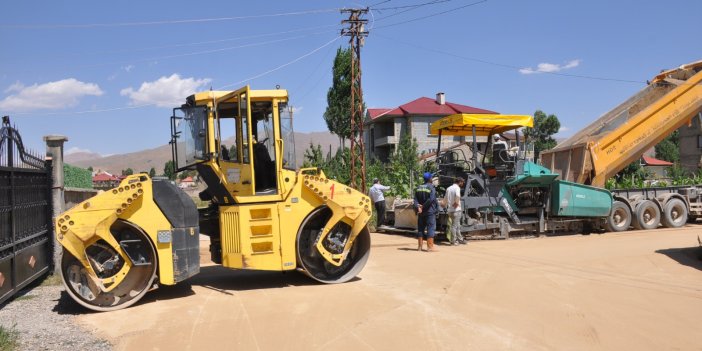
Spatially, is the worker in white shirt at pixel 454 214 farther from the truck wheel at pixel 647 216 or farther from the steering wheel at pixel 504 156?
the truck wheel at pixel 647 216

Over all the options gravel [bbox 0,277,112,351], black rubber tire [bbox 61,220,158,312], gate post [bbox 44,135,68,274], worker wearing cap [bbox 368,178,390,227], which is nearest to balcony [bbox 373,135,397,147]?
worker wearing cap [bbox 368,178,390,227]

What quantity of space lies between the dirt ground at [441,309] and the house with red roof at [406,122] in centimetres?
4015

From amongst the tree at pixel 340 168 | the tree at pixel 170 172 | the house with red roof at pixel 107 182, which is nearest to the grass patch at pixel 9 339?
the house with red roof at pixel 107 182

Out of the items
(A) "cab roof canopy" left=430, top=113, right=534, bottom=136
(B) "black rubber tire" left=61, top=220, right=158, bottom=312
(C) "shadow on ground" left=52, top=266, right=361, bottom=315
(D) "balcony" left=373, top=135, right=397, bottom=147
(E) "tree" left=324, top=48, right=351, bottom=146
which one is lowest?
(C) "shadow on ground" left=52, top=266, right=361, bottom=315

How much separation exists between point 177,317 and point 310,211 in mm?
2666

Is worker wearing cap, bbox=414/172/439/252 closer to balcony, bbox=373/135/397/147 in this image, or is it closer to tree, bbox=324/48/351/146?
tree, bbox=324/48/351/146

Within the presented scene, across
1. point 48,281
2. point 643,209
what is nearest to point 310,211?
point 48,281

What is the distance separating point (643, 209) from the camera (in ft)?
55.6

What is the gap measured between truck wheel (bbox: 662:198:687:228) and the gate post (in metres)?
16.5

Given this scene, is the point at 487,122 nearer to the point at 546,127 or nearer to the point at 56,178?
the point at 56,178

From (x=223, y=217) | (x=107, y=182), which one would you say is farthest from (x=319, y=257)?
(x=107, y=182)

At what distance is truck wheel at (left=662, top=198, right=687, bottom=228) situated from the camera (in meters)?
17.3

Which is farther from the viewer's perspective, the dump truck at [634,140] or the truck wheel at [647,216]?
the truck wheel at [647,216]

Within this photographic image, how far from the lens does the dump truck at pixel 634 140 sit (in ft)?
52.7
